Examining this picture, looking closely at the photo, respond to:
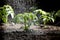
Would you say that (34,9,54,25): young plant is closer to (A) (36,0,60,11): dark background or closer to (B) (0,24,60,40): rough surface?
(B) (0,24,60,40): rough surface

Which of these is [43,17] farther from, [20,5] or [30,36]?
[20,5]

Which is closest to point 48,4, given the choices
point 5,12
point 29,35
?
point 5,12

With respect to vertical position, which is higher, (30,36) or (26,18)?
(26,18)

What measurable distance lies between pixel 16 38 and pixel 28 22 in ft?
1.57

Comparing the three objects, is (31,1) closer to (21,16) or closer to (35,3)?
(35,3)

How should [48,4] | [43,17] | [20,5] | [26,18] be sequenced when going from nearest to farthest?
[26,18] < [43,17] < [20,5] < [48,4]

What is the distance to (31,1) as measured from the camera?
11.6 feet

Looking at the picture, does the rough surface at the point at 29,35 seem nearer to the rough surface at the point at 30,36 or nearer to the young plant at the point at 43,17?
the rough surface at the point at 30,36

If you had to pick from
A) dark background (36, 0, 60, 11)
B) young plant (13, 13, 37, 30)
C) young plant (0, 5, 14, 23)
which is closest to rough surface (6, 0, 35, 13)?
dark background (36, 0, 60, 11)

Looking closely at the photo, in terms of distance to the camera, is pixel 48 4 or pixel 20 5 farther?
pixel 48 4

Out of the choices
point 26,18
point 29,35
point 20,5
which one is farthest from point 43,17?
point 20,5

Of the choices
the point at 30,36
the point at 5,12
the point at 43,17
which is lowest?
the point at 30,36

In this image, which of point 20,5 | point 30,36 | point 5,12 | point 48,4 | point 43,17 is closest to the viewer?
point 30,36

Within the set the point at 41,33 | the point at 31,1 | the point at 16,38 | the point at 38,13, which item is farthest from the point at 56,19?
the point at 16,38
